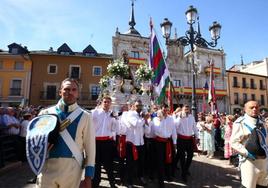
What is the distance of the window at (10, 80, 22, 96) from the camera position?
3303cm

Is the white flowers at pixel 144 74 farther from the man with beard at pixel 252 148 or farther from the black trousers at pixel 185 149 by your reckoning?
the man with beard at pixel 252 148

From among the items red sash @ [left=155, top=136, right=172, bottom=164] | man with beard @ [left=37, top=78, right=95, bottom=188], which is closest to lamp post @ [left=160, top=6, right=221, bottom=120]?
red sash @ [left=155, top=136, right=172, bottom=164]

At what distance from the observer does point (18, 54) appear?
107 ft

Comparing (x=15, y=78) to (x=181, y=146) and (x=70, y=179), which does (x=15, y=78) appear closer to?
(x=181, y=146)

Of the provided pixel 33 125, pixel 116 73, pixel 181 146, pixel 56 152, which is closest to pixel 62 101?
pixel 33 125

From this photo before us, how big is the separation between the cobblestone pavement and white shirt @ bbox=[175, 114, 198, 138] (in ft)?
4.31

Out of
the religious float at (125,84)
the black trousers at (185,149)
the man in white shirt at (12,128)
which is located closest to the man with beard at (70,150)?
the black trousers at (185,149)

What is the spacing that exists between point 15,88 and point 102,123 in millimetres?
32107

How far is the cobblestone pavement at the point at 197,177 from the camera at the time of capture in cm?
620

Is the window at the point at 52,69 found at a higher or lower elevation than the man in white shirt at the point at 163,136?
higher

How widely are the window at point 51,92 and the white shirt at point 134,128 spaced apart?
95.8 feet

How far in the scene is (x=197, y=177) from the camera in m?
7.00

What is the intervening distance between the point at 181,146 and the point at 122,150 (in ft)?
6.21

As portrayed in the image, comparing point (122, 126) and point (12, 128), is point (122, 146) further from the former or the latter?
point (12, 128)
